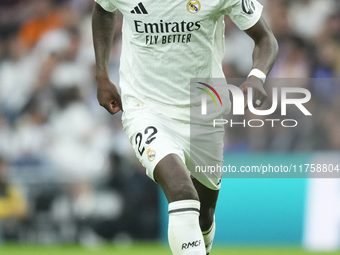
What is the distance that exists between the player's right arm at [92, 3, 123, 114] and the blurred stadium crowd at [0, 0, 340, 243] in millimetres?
3386

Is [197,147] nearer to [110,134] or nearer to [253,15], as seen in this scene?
[253,15]

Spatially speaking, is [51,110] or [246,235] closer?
[246,235]

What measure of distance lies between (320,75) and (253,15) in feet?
15.8

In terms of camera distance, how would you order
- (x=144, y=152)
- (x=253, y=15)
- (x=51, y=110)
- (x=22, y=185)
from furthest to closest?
(x=51, y=110)
(x=22, y=185)
(x=253, y=15)
(x=144, y=152)

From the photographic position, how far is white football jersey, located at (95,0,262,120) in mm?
4297

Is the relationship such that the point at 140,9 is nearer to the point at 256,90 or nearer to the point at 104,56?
the point at 104,56

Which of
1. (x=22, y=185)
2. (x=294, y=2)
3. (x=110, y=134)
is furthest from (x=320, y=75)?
(x=22, y=185)

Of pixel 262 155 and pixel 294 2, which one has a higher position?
pixel 294 2

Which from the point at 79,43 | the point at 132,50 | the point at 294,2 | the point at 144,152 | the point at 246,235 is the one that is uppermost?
the point at 294,2

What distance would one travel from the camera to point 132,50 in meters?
4.57

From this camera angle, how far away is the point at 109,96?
16.1 feet

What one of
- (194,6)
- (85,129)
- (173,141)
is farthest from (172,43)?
(85,129)

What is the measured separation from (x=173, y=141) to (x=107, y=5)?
49.1 inches

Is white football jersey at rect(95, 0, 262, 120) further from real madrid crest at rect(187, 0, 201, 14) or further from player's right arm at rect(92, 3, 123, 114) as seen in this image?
player's right arm at rect(92, 3, 123, 114)
